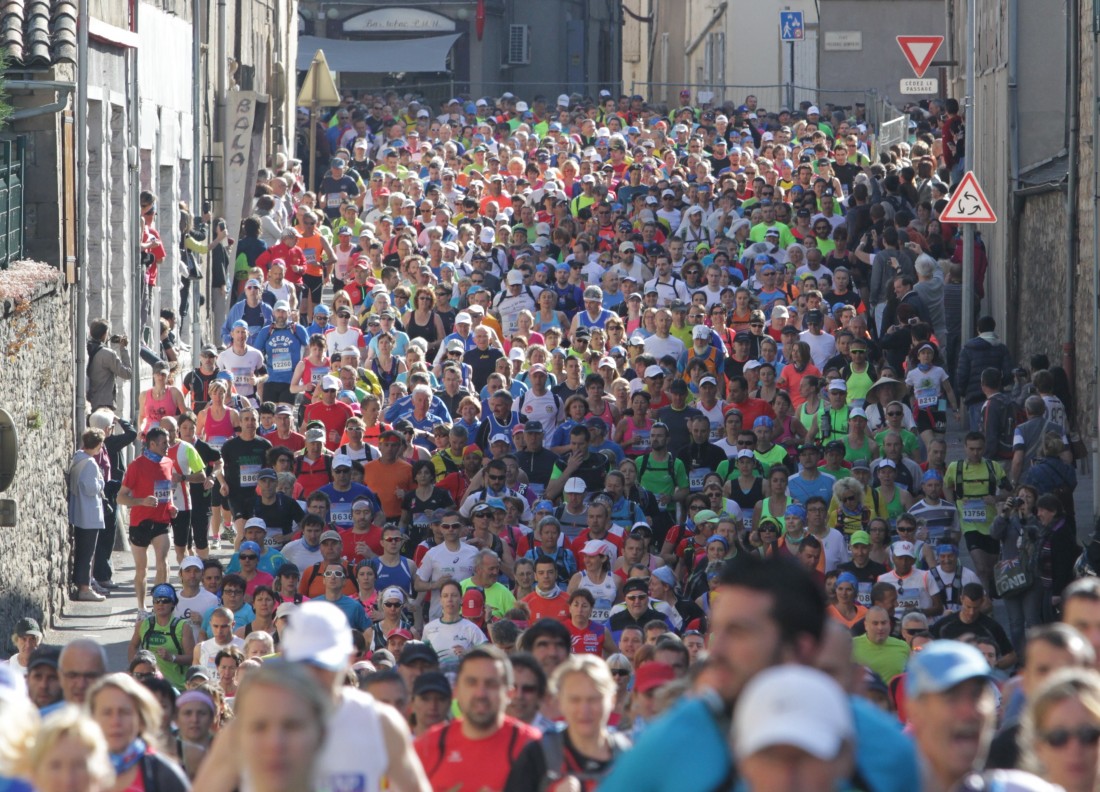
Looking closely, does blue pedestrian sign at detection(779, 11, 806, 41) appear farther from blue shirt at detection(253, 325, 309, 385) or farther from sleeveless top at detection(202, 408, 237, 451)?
sleeveless top at detection(202, 408, 237, 451)

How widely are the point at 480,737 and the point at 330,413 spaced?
11.6 meters

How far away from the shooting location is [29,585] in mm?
16609

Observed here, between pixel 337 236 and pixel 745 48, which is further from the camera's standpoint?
pixel 745 48

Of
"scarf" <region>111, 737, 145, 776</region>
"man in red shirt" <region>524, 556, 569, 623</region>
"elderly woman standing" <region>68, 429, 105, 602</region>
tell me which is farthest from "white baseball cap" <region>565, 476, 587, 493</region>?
"scarf" <region>111, 737, 145, 776</region>

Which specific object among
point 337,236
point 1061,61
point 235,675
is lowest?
point 235,675

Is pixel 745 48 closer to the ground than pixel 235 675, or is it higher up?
higher up

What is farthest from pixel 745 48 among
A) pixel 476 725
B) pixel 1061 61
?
pixel 476 725

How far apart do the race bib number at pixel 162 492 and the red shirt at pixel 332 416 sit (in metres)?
1.62

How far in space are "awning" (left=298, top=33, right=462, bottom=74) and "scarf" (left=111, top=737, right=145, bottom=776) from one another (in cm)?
4881

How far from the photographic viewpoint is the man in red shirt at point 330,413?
18766 millimetres

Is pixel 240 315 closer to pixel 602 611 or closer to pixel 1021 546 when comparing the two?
pixel 602 611

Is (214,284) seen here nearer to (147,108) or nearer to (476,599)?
(147,108)

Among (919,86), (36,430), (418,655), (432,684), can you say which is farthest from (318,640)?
(919,86)

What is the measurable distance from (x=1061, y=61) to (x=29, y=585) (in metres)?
12.4
